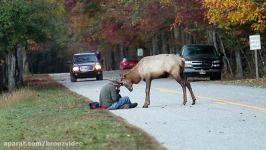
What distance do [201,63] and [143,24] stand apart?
36.9 ft

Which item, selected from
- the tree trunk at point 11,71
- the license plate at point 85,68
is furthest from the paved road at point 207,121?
the license plate at point 85,68

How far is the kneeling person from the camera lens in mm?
18562

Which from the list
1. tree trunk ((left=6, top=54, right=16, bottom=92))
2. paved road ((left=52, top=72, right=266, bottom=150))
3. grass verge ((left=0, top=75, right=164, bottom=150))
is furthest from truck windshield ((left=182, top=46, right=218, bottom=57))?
grass verge ((left=0, top=75, right=164, bottom=150))

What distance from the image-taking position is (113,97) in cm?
1864

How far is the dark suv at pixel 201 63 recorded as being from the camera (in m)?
36.1

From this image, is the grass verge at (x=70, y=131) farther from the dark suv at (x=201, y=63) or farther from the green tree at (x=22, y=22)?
the dark suv at (x=201, y=63)

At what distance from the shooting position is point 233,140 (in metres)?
11.3

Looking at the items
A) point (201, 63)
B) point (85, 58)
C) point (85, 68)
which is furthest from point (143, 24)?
point (201, 63)

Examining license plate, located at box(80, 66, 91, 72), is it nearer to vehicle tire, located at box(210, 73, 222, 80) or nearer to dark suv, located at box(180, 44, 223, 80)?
dark suv, located at box(180, 44, 223, 80)

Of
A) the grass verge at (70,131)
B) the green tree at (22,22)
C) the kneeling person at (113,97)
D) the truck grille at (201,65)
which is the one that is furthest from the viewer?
the truck grille at (201,65)

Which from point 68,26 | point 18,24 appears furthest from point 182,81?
point 68,26

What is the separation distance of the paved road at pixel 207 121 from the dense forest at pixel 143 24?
1078 centimetres

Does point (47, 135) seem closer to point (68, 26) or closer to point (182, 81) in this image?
point (182, 81)

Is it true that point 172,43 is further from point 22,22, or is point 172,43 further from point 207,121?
point 207,121
